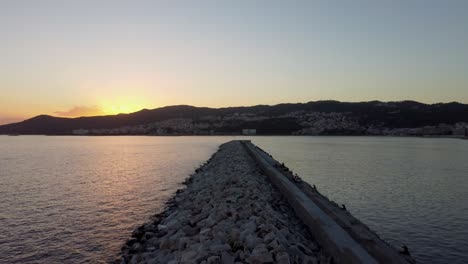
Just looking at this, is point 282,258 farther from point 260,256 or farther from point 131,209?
point 131,209

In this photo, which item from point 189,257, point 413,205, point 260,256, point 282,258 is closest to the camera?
point 282,258

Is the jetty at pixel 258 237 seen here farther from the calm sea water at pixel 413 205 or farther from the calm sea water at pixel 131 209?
the calm sea water at pixel 413 205

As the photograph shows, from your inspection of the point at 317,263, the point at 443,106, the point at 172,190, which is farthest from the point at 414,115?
the point at 317,263

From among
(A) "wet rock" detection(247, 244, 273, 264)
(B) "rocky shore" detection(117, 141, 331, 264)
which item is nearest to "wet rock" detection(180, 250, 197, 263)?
(B) "rocky shore" detection(117, 141, 331, 264)

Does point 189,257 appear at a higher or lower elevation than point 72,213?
higher

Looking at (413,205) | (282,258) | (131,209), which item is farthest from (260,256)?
(413,205)

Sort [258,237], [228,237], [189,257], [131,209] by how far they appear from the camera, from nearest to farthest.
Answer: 1. [189,257]
2. [258,237]
3. [228,237]
4. [131,209]

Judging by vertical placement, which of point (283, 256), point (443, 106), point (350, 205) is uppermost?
point (443, 106)

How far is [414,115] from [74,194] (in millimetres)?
191280

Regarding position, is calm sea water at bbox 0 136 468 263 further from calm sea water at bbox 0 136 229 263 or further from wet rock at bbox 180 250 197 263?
wet rock at bbox 180 250 197 263

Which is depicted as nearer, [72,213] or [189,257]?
[189,257]

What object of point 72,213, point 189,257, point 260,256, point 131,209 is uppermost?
point 260,256

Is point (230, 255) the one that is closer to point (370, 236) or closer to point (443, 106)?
point (370, 236)

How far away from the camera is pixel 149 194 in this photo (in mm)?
22391
